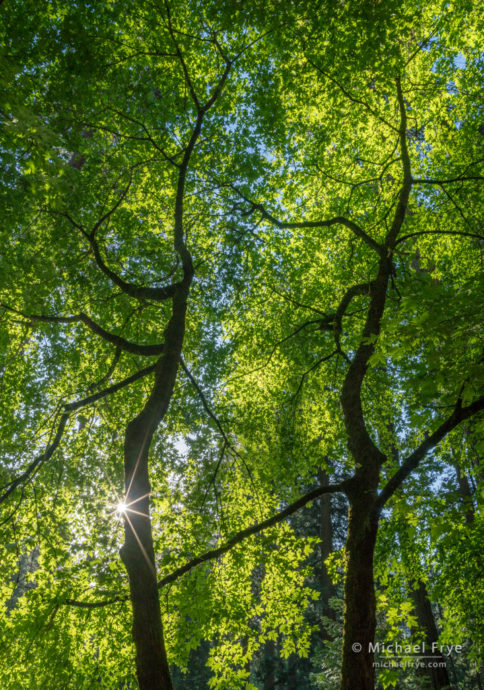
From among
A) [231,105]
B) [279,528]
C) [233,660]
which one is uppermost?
[231,105]

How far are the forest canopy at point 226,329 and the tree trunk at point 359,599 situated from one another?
2 cm

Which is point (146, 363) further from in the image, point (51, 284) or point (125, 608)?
point (125, 608)

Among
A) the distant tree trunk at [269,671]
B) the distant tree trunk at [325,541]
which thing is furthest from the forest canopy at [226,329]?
the distant tree trunk at [269,671]

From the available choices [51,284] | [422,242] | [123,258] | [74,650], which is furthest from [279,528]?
[422,242]

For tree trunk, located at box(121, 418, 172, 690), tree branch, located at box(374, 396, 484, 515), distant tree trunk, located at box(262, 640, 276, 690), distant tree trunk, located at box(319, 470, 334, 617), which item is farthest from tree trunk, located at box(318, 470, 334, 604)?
tree trunk, located at box(121, 418, 172, 690)

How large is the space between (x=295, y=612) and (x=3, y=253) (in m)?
7.67

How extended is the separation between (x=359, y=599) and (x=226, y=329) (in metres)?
7.34

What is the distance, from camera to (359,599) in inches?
184

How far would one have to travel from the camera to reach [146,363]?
9281 millimetres

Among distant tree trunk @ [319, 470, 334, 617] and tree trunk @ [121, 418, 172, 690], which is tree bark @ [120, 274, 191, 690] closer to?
tree trunk @ [121, 418, 172, 690]

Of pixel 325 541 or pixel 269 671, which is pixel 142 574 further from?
pixel 269 671

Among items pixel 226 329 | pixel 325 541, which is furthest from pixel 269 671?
pixel 226 329

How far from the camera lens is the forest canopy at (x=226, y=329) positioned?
16.4ft

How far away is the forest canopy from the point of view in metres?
5.00
